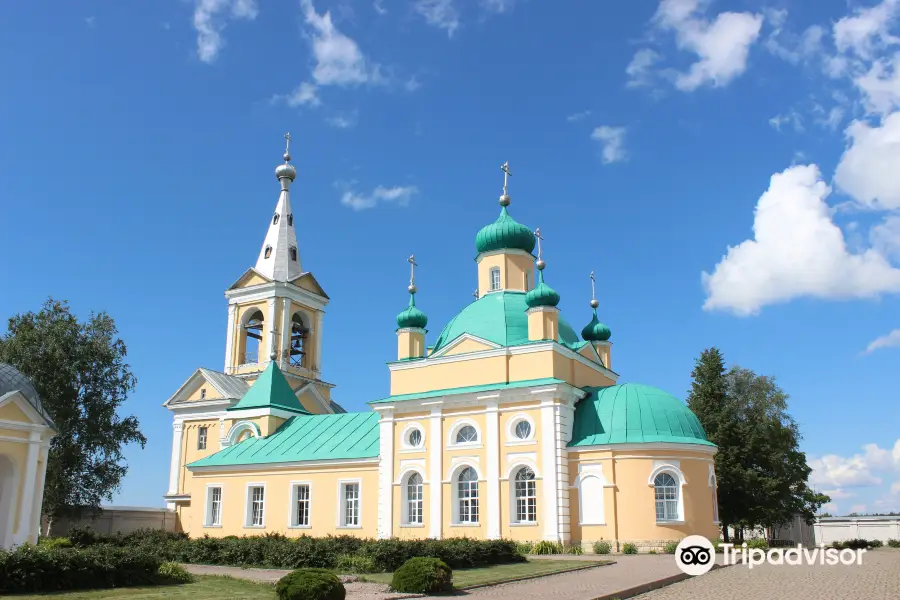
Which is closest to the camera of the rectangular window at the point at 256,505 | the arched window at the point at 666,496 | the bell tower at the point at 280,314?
the arched window at the point at 666,496

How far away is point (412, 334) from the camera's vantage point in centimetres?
3130

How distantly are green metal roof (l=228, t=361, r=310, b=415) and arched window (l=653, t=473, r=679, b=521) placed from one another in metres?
18.4

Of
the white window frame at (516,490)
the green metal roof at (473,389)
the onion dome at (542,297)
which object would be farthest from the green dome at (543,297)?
the white window frame at (516,490)

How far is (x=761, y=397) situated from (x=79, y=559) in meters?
33.3

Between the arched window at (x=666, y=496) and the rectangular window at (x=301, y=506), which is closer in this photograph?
the arched window at (x=666, y=496)

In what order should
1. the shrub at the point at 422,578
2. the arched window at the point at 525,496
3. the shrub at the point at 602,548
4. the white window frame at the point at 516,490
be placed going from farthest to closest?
1. the arched window at the point at 525,496
2. the white window frame at the point at 516,490
3. the shrub at the point at 602,548
4. the shrub at the point at 422,578

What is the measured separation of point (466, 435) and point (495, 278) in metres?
7.32

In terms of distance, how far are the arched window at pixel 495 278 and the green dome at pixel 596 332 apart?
4675 millimetres

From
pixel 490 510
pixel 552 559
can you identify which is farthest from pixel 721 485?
pixel 552 559

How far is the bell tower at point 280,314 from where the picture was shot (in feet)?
150

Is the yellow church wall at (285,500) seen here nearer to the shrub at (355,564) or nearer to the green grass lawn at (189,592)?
the shrub at (355,564)

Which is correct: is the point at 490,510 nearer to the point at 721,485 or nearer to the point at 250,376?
the point at 721,485

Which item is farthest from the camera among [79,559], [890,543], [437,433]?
[890,543]

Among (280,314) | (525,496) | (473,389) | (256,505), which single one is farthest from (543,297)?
(280,314)
